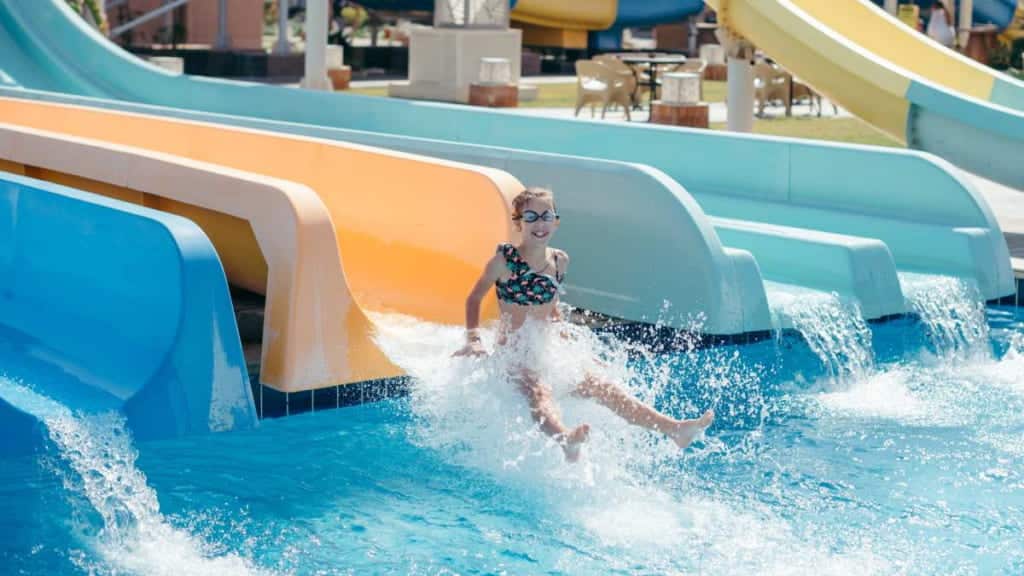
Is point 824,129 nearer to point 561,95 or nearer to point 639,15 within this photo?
point 561,95

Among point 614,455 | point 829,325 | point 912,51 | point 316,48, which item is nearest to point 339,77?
point 316,48

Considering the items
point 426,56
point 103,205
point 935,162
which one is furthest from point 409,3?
point 103,205

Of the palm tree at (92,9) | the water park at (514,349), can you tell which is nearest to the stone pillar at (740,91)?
the water park at (514,349)

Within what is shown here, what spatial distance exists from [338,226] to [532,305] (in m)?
2.63

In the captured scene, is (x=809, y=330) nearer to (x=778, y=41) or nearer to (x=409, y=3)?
(x=778, y=41)

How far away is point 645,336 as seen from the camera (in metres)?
7.58

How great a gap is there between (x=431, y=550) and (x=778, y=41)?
810 centimetres

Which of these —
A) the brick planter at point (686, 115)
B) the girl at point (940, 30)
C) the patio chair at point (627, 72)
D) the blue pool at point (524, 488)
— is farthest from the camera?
the girl at point (940, 30)

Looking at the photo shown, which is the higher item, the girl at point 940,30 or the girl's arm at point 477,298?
the girl at point 940,30

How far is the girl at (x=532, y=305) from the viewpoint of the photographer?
557 centimetres

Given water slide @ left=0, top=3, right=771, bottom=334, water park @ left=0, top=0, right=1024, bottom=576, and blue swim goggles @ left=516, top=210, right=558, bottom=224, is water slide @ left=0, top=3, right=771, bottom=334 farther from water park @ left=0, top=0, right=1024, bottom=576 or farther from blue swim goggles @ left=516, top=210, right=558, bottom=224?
blue swim goggles @ left=516, top=210, right=558, bottom=224

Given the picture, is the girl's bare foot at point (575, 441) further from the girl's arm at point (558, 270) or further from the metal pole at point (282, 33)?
the metal pole at point (282, 33)

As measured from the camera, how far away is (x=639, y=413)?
18.3 ft

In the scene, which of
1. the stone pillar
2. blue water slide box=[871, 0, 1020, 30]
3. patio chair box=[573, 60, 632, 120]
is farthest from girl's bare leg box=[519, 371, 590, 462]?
blue water slide box=[871, 0, 1020, 30]
